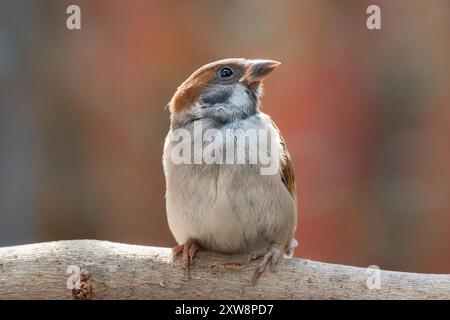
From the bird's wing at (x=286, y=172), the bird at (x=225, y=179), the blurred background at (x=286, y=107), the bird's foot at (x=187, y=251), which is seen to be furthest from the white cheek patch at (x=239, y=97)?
the blurred background at (x=286, y=107)

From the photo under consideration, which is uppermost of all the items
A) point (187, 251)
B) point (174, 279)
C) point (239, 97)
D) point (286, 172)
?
point (239, 97)

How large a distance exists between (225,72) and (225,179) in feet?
2.16

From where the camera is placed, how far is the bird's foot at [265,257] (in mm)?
3461

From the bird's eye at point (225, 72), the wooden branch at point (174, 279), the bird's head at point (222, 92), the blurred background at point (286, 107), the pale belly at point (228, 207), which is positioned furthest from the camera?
the blurred background at point (286, 107)

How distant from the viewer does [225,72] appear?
3834 mm

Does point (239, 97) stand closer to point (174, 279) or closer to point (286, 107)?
point (174, 279)

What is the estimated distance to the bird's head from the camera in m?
3.73

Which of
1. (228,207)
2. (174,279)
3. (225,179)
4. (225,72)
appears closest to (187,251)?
(174,279)

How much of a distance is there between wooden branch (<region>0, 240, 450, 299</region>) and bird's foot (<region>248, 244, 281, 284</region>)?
3 centimetres

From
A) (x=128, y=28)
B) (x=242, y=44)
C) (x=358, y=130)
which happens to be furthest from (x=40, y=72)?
(x=358, y=130)

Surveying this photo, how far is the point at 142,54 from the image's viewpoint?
7.29 metres

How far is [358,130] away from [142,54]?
2.35 meters

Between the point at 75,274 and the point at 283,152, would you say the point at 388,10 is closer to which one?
the point at 283,152

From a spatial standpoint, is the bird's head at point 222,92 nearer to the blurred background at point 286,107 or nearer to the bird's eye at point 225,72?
the bird's eye at point 225,72
